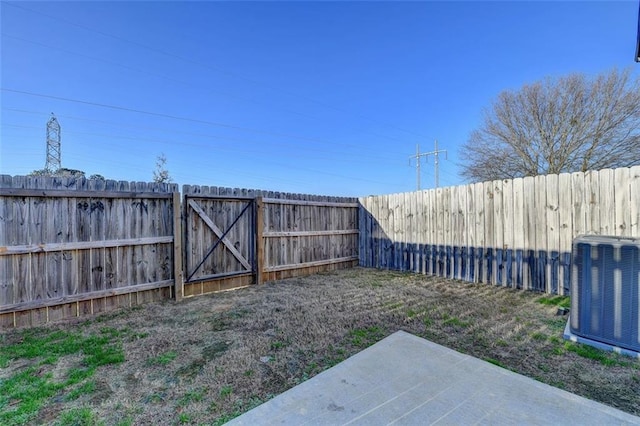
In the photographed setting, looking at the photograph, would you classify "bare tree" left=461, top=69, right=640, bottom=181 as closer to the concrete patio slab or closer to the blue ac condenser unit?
the blue ac condenser unit

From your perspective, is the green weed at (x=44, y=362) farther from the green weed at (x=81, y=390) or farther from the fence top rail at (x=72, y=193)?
the fence top rail at (x=72, y=193)

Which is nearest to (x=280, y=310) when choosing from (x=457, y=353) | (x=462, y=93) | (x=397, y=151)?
(x=457, y=353)

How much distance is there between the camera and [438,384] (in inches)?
79.2

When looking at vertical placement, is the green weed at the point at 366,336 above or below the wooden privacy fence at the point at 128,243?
below

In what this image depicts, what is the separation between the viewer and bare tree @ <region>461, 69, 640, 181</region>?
1085 cm

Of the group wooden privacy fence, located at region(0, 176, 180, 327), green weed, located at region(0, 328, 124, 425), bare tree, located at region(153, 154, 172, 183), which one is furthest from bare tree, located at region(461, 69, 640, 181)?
bare tree, located at region(153, 154, 172, 183)

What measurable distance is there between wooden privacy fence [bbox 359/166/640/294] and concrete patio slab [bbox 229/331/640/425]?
3550 mm

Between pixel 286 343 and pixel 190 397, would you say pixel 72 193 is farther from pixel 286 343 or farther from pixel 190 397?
pixel 286 343

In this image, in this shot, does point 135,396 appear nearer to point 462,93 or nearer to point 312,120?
point 462,93

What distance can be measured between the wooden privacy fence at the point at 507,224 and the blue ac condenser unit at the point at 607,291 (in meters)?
2.04

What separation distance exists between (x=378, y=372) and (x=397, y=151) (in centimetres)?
2272

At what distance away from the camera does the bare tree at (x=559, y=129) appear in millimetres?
10852

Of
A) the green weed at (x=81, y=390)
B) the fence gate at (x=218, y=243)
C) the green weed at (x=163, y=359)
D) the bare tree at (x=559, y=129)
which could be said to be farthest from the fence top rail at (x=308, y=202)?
the bare tree at (x=559, y=129)

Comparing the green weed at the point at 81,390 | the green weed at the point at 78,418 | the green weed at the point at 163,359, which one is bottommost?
the green weed at the point at 163,359
